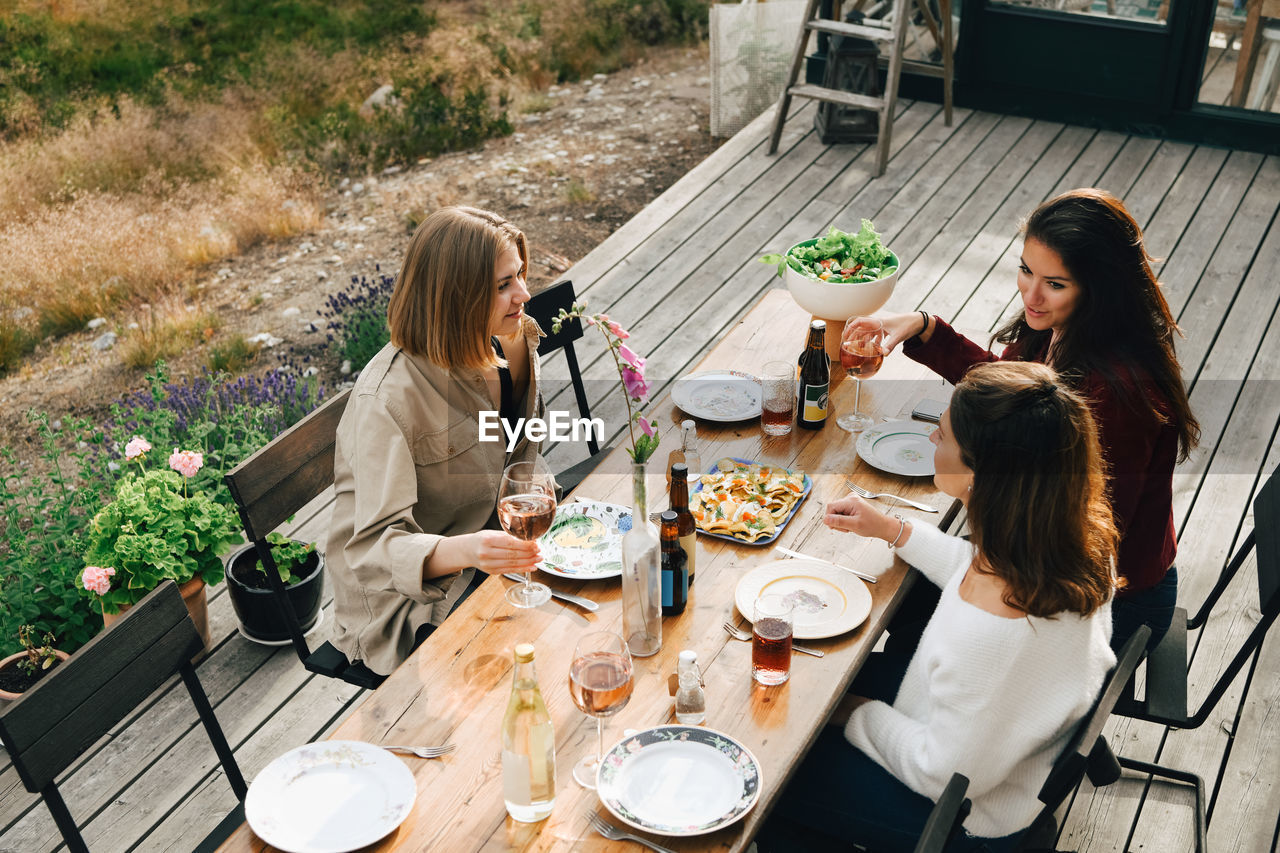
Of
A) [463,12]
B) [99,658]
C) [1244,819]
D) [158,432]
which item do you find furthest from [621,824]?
[463,12]

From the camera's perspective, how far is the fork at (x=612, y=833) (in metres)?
1.62

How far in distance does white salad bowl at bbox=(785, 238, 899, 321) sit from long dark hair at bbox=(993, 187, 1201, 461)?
458mm

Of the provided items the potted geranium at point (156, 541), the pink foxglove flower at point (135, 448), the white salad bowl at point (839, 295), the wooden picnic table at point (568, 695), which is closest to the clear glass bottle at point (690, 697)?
the wooden picnic table at point (568, 695)

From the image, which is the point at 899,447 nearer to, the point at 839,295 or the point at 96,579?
the point at 839,295

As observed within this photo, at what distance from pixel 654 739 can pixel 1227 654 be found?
2.04 meters

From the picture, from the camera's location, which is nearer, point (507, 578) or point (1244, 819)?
point (507, 578)

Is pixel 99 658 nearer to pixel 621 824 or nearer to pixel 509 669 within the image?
pixel 509 669

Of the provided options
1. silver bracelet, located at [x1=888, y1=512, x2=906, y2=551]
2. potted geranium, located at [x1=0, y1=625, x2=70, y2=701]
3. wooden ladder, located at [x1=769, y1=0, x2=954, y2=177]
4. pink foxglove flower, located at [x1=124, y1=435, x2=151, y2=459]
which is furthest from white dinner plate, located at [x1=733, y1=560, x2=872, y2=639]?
wooden ladder, located at [x1=769, y1=0, x2=954, y2=177]

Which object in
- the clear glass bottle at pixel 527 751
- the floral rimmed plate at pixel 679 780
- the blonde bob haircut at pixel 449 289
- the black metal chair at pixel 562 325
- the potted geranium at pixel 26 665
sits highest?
the blonde bob haircut at pixel 449 289

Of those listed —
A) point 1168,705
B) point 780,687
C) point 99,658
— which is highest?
point 99,658

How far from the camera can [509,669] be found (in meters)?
1.96

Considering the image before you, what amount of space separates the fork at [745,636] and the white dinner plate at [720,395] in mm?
722

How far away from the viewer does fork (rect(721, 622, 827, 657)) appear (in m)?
2.00

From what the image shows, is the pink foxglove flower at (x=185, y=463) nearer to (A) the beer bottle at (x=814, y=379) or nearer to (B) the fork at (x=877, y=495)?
(A) the beer bottle at (x=814, y=379)
